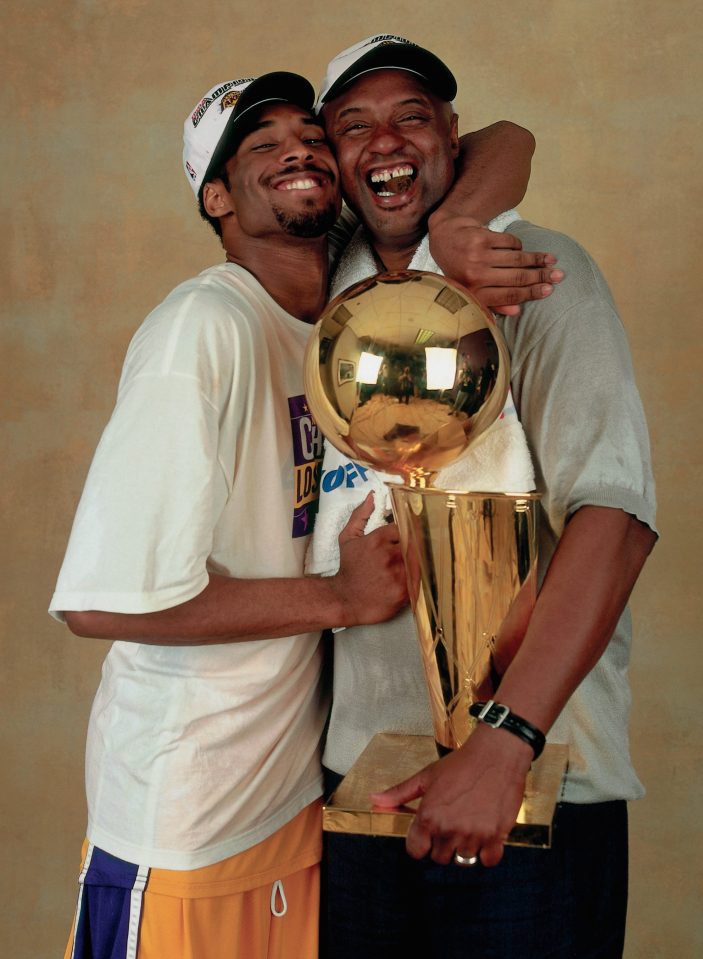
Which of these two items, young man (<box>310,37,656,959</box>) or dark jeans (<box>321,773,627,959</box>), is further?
dark jeans (<box>321,773,627,959</box>)

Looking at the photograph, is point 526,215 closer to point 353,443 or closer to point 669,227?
point 669,227

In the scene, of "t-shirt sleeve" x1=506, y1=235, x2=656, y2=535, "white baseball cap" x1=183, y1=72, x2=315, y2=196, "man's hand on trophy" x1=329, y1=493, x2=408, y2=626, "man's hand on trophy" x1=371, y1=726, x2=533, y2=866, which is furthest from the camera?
"white baseball cap" x1=183, y1=72, x2=315, y2=196

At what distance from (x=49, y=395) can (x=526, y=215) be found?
3.45 ft

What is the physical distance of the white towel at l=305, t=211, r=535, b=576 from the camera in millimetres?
1021

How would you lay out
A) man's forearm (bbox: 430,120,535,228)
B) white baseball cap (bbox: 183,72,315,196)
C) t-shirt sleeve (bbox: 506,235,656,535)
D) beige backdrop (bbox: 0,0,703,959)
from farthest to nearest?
1. beige backdrop (bbox: 0,0,703,959)
2. white baseball cap (bbox: 183,72,315,196)
3. man's forearm (bbox: 430,120,535,228)
4. t-shirt sleeve (bbox: 506,235,656,535)

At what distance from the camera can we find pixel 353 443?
919 mm

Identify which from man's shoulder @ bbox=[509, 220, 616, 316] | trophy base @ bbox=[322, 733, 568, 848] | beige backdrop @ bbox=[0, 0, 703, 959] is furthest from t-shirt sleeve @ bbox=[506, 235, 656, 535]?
beige backdrop @ bbox=[0, 0, 703, 959]

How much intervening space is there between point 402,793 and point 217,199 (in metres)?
0.80

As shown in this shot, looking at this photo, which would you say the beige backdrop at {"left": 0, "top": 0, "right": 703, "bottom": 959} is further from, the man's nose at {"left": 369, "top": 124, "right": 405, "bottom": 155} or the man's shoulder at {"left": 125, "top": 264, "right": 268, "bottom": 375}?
the man's shoulder at {"left": 125, "top": 264, "right": 268, "bottom": 375}

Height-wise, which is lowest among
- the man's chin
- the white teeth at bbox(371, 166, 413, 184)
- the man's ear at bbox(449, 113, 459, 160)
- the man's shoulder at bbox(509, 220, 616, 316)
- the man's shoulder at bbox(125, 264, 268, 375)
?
the man's shoulder at bbox(125, 264, 268, 375)

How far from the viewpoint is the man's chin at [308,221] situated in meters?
1.29

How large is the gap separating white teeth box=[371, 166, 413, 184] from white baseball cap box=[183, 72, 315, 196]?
0.50 ft

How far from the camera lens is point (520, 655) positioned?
0.93 m

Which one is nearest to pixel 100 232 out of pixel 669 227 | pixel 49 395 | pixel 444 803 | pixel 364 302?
pixel 49 395
